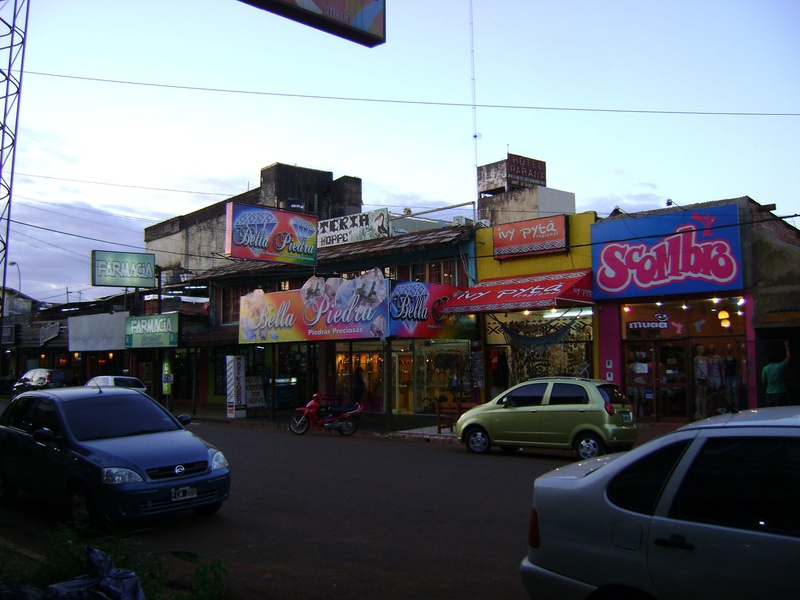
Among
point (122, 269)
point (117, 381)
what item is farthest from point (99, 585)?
point (122, 269)

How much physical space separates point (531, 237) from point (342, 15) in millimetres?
15934

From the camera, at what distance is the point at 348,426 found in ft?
66.3

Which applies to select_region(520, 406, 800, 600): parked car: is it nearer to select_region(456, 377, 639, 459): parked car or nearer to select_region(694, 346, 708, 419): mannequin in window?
select_region(456, 377, 639, 459): parked car

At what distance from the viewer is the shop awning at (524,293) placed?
1898 cm

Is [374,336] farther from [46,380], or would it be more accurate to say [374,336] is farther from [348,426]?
[46,380]

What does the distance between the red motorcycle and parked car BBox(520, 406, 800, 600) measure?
51.6 feet

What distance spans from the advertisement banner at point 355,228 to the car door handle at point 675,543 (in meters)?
25.3

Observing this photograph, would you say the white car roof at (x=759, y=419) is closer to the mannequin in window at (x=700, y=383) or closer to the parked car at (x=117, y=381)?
the mannequin in window at (x=700, y=383)

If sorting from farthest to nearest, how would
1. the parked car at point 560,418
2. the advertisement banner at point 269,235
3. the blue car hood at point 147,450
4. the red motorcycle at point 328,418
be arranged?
1. the advertisement banner at point 269,235
2. the red motorcycle at point 328,418
3. the parked car at point 560,418
4. the blue car hood at point 147,450

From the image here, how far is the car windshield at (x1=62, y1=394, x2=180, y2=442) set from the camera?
875cm

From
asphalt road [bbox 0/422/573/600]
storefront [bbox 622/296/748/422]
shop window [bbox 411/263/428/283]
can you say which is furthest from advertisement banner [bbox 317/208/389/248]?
asphalt road [bbox 0/422/573/600]

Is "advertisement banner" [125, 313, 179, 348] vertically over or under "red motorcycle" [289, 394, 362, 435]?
over

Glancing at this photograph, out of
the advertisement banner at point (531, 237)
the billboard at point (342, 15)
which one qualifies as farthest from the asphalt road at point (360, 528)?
the advertisement banner at point (531, 237)

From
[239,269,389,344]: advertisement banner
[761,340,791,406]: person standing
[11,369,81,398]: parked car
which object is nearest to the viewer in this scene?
[761,340,791,406]: person standing
